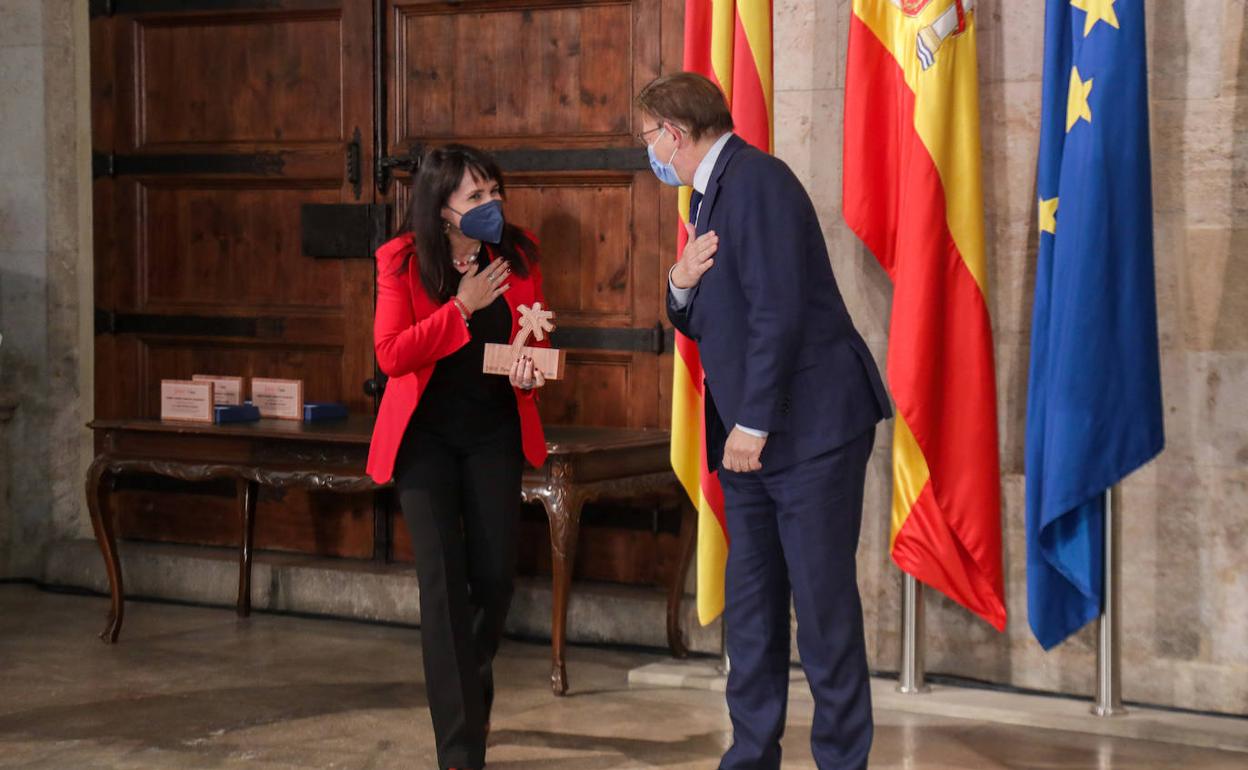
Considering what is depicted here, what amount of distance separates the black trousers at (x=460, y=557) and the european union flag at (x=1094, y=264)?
4.93 ft

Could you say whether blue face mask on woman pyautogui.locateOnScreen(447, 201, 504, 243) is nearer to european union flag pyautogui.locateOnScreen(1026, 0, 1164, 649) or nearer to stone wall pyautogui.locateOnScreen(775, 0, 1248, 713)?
stone wall pyautogui.locateOnScreen(775, 0, 1248, 713)

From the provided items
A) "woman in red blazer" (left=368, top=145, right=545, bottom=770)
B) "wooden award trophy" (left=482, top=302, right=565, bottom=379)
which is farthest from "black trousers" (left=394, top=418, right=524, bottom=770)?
"wooden award trophy" (left=482, top=302, right=565, bottom=379)

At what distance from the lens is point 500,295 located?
4.06 metres

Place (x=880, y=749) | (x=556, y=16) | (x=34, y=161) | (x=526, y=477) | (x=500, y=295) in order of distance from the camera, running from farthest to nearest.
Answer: (x=34, y=161) < (x=556, y=16) < (x=526, y=477) < (x=880, y=749) < (x=500, y=295)

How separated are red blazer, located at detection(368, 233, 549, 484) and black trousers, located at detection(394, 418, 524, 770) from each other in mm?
53

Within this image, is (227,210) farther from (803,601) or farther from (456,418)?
(803,601)

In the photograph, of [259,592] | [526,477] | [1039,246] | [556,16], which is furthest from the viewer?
[259,592]

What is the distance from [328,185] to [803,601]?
10.8 ft

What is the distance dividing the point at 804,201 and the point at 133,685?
9.02ft

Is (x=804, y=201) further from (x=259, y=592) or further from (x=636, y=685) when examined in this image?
(x=259, y=592)

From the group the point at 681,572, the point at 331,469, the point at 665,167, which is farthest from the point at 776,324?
the point at 331,469

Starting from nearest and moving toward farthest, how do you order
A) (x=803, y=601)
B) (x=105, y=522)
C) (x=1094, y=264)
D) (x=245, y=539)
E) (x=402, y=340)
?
(x=803, y=601)
(x=402, y=340)
(x=1094, y=264)
(x=105, y=522)
(x=245, y=539)

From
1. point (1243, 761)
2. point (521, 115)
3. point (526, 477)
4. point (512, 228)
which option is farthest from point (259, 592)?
point (1243, 761)

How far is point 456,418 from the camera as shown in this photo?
3.97 metres
